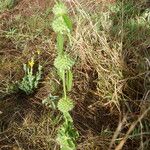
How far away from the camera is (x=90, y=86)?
245 centimetres

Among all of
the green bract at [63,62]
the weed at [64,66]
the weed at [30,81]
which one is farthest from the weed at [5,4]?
the green bract at [63,62]

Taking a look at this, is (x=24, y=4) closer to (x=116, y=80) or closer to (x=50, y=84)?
(x=50, y=84)

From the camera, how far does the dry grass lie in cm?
205

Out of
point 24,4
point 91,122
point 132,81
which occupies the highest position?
point 24,4

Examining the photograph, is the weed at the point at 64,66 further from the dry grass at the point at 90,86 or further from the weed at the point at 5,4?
the weed at the point at 5,4

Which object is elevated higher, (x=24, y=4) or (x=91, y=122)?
(x=24, y=4)

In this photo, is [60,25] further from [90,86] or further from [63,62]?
[90,86]

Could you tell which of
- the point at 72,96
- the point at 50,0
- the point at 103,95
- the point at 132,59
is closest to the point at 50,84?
the point at 72,96

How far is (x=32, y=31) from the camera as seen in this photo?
3.08 meters

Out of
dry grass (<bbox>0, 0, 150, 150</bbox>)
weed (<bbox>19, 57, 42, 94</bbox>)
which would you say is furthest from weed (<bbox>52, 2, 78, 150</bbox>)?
weed (<bbox>19, 57, 42, 94</bbox>)

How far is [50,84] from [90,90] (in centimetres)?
26

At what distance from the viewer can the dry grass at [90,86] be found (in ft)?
6.73

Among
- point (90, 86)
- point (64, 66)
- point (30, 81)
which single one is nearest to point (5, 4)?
point (30, 81)

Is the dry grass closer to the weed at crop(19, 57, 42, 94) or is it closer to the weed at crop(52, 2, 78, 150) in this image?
the weed at crop(19, 57, 42, 94)
